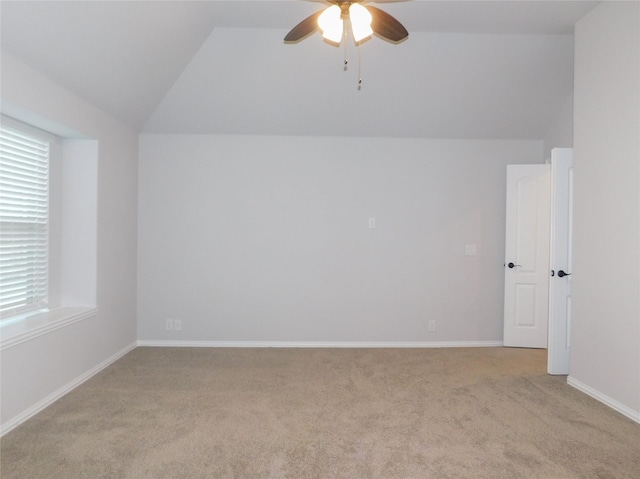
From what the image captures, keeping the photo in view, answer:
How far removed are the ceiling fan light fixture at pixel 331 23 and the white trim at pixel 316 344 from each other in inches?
126

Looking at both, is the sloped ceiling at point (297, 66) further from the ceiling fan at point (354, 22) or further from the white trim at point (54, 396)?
the white trim at point (54, 396)

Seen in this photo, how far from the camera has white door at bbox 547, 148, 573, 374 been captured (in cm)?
369

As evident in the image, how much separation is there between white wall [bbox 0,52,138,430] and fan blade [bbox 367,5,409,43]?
7.03ft

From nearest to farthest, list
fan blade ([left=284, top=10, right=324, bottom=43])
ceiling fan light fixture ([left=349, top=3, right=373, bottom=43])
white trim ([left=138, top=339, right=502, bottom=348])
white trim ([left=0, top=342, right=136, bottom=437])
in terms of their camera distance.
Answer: ceiling fan light fixture ([left=349, top=3, right=373, bottom=43]) → fan blade ([left=284, top=10, right=324, bottom=43]) → white trim ([left=0, top=342, right=136, bottom=437]) → white trim ([left=138, top=339, right=502, bottom=348])

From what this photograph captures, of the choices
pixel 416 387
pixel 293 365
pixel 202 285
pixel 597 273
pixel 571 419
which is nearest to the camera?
pixel 571 419

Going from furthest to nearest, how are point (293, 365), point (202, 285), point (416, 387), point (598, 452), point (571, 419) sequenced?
point (202, 285), point (293, 365), point (416, 387), point (571, 419), point (598, 452)

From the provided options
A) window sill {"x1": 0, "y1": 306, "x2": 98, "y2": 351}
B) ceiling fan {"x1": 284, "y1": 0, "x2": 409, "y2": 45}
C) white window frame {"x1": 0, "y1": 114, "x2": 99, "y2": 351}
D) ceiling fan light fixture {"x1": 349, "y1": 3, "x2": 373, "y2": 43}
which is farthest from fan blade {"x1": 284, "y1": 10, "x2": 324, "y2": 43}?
window sill {"x1": 0, "y1": 306, "x2": 98, "y2": 351}

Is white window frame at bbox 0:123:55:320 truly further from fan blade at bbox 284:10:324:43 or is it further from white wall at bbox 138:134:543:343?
fan blade at bbox 284:10:324:43

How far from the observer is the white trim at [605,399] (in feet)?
9.21

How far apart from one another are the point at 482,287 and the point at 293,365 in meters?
2.32

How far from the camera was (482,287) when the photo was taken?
475cm

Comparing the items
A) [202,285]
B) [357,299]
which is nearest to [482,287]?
[357,299]

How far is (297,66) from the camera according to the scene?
3.91 meters

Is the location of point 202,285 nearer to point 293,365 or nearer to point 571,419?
point 293,365
